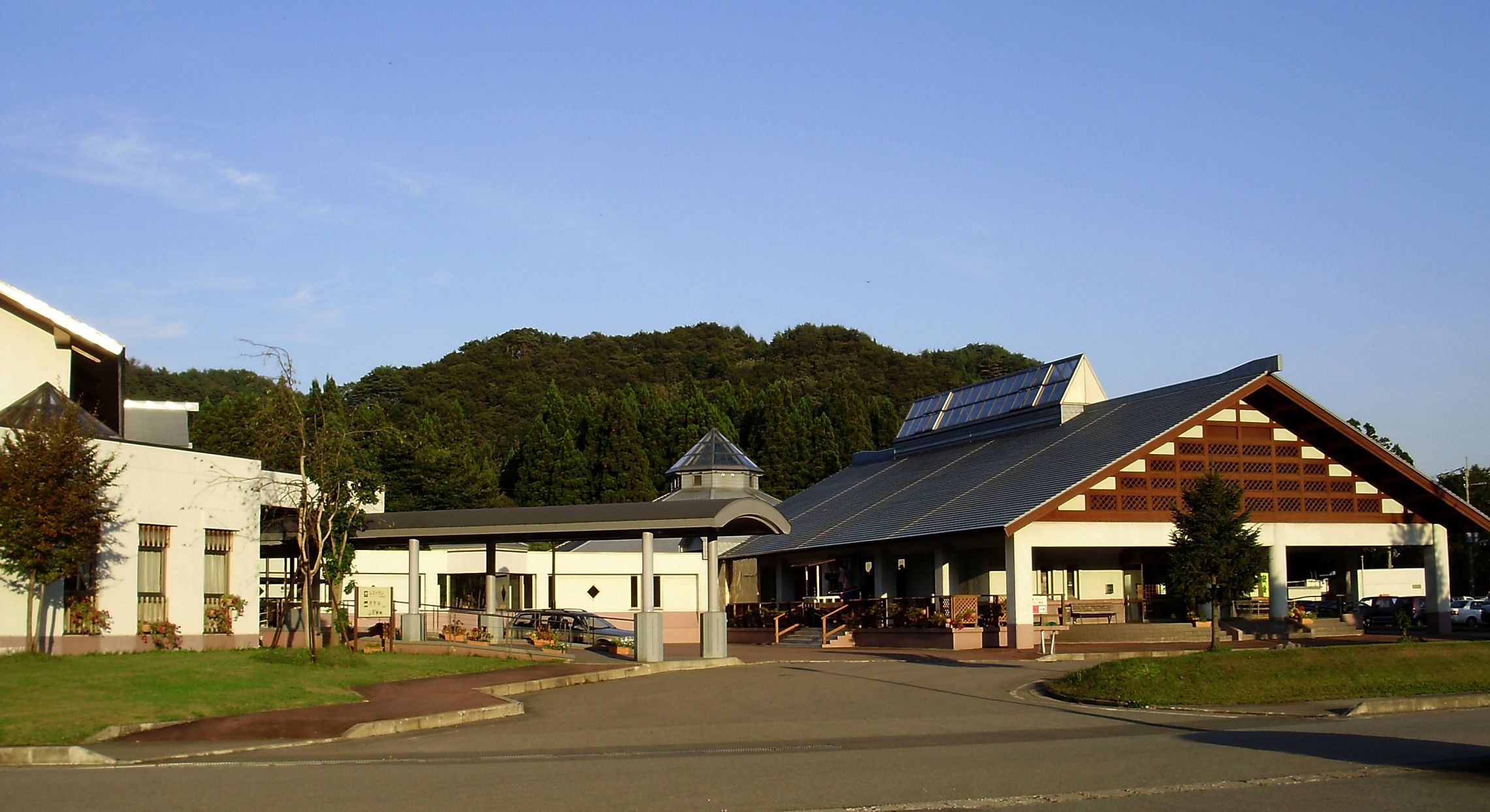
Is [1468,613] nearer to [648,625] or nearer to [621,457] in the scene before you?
[648,625]

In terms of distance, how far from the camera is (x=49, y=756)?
49.8 ft

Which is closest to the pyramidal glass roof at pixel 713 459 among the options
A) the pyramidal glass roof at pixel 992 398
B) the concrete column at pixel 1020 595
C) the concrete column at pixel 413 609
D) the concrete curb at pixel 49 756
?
the pyramidal glass roof at pixel 992 398

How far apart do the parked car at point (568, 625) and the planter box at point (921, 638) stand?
283 inches

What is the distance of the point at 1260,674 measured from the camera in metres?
22.1

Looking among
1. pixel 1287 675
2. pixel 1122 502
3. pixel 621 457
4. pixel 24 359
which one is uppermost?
pixel 621 457

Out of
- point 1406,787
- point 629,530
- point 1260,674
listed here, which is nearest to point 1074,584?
point 629,530

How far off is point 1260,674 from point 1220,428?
20.1 metres

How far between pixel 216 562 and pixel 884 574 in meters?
23.1

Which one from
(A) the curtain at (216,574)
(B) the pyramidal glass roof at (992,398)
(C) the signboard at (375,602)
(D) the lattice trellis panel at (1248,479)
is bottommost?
(C) the signboard at (375,602)

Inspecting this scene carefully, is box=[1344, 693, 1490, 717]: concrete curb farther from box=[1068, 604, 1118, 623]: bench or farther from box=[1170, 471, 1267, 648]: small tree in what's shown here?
box=[1068, 604, 1118, 623]: bench

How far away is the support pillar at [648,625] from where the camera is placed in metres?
30.1

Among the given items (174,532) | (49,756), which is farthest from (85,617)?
(49,756)

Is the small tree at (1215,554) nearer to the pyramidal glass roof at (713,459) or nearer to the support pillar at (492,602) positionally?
the support pillar at (492,602)

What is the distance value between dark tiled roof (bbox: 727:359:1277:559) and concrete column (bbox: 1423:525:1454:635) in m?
8.70
